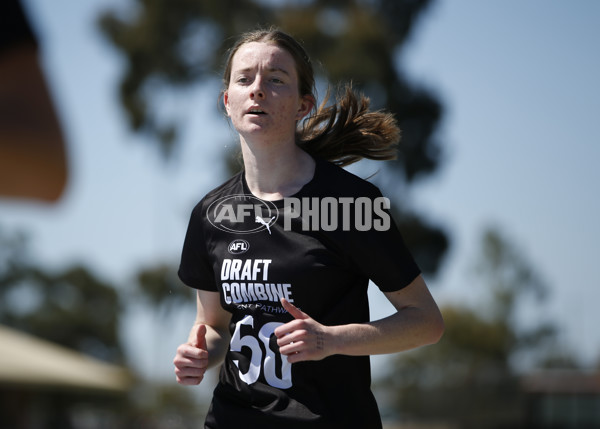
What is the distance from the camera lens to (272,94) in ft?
10.5

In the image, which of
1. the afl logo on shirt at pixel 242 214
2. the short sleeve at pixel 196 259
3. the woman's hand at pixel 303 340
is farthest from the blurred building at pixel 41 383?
the woman's hand at pixel 303 340

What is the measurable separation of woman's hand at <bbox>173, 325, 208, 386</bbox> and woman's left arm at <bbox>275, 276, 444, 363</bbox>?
33cm

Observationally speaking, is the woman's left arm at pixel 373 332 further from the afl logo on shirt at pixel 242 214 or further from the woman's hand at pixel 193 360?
the afl logo on shirt at pixel 242 214

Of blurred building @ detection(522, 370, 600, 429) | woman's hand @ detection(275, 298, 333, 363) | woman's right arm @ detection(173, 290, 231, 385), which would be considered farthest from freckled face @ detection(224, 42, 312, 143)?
blurred building @ detection(522, 370, 600, 429)

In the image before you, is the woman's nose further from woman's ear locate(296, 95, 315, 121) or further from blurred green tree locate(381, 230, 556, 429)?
blurred green tree locate(381, 230, 556, 429)

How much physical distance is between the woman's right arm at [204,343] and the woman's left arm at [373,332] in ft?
1.11

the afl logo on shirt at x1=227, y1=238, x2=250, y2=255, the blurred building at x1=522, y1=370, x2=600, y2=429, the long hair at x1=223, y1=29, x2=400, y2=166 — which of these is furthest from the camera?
the blurred building at x1=522, y1=370, x2=600, y2=429

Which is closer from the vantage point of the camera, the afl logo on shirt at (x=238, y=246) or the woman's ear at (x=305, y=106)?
the afl logo on shirt at (x=238, y=246)

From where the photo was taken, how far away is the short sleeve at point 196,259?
3344mm

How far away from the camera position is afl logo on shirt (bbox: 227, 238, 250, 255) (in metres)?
3.14

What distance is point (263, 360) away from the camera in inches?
119

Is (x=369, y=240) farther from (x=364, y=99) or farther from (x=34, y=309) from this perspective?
(x=34, y=309)

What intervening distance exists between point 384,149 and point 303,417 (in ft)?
3.95

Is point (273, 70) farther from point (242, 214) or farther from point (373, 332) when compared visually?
point (373, 332)
